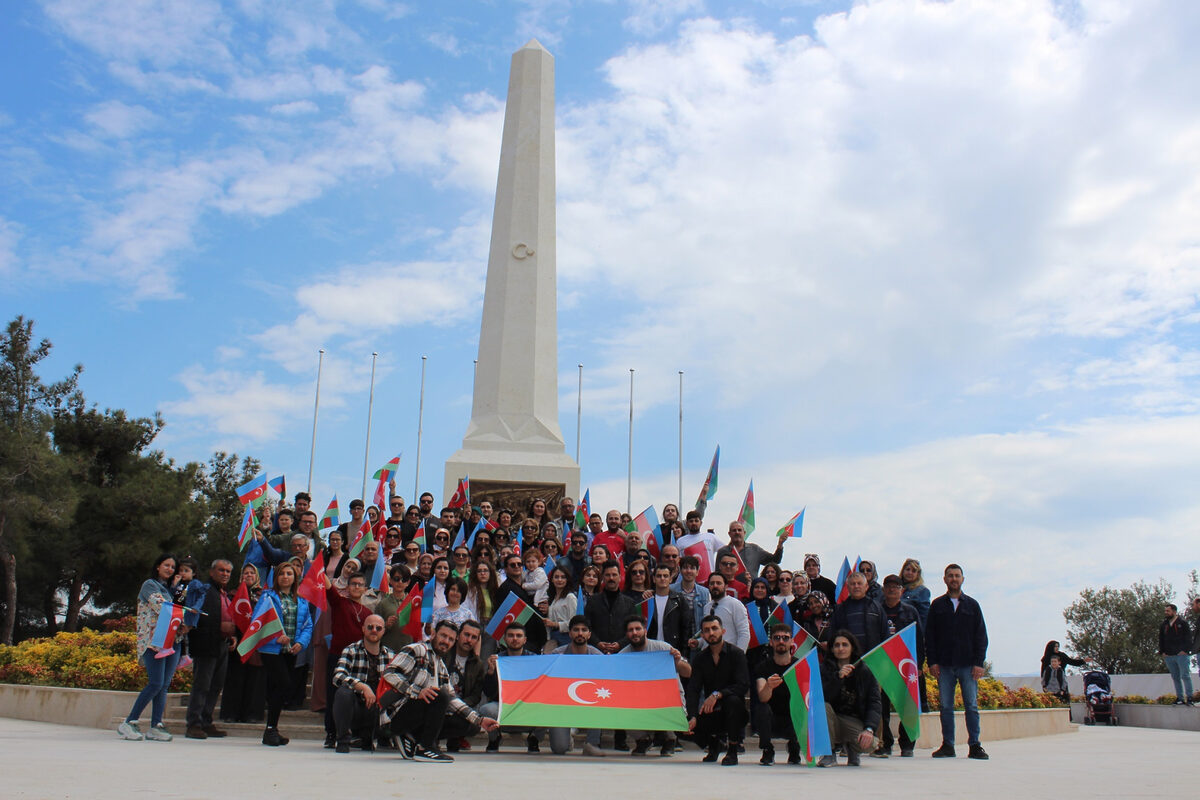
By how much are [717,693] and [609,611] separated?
5.00 feet

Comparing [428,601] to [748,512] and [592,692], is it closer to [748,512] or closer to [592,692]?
[592,692]

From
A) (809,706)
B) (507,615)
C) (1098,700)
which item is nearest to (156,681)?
(507,615)

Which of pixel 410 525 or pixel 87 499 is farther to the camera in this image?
pixel 87 499

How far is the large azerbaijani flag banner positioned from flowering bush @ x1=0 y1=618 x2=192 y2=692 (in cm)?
479

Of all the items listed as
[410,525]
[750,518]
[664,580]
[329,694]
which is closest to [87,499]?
[410,525]

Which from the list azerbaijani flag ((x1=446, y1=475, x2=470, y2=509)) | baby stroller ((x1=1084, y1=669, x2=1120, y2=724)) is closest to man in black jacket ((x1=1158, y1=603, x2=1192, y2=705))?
baby stroller ((x1=1084, y1=669, x2=1120, y2=724))

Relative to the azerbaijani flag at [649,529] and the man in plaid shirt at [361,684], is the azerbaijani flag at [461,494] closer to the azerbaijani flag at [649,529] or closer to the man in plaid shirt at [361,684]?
the azerbaijani flag at [649,529]

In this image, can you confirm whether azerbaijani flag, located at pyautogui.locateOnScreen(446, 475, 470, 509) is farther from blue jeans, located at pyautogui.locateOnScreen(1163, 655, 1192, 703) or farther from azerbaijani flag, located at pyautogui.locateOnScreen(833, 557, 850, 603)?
blue jeans, located at pyautogui.locateOnScreen(1163, 655, 1192, 703)

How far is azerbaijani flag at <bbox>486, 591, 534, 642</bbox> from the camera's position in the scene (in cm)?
1000

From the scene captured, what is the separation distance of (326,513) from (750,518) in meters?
6.87

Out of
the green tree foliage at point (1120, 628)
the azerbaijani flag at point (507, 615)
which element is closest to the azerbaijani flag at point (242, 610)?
the azerbaijani flag at point (507, 615)

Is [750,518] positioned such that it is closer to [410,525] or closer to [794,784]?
[410,525]

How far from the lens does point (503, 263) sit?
67.4 feet

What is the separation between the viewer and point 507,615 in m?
10.1
